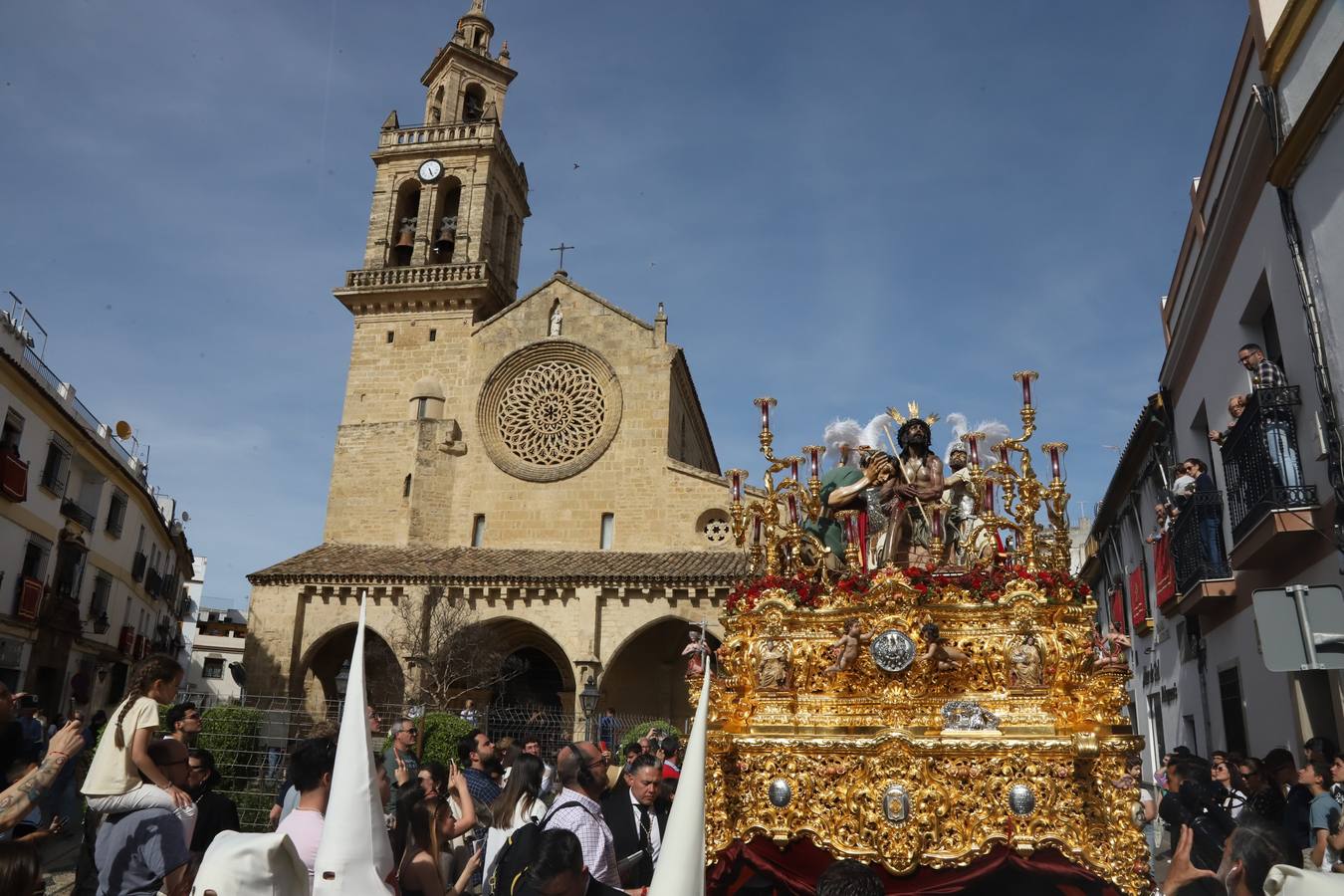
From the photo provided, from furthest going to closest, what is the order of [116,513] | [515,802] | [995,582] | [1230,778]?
[116,513], [1230,778], [995,582], [515,802]

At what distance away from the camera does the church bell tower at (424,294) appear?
82.4 ft

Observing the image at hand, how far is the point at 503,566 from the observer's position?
74.6ft

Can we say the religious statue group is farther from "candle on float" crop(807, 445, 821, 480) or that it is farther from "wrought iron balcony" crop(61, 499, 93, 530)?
"wrought iron balcony" crop(61, 499, 93, 530)

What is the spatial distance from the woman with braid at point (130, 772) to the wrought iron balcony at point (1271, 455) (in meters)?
8.00

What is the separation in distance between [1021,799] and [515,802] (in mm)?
2800

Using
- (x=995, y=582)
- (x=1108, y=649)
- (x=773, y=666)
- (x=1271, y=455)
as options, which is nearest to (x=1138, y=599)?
(x=1271, y=455)

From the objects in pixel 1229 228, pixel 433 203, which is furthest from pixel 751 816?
pixel 433 203

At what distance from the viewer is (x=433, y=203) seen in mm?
27781

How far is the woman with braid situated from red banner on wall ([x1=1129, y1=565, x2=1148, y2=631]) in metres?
15.2

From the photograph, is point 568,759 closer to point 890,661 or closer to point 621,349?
point 890,661

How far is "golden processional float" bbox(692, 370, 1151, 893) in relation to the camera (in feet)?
16.9

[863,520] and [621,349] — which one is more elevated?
[621,349]

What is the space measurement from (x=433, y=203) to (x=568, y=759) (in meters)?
26.0

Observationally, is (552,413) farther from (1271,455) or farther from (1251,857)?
(1251,857)
